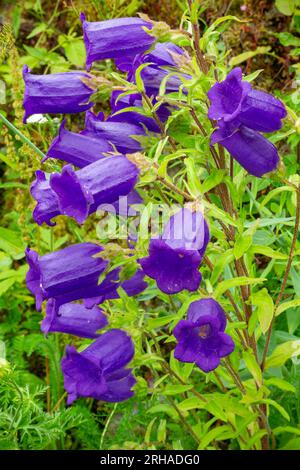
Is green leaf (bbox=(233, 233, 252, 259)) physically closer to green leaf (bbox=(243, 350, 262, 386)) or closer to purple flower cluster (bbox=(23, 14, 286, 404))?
purple flower cluster (bbox=(23, 14, 286, 404))

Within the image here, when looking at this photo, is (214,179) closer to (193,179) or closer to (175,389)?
(193,179)

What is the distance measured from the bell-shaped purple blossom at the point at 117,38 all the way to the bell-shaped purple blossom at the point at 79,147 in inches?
6.2

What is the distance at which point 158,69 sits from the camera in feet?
4.91

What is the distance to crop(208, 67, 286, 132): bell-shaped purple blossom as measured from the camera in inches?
51.8

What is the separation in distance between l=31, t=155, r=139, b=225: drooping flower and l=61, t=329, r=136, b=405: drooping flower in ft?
1.28

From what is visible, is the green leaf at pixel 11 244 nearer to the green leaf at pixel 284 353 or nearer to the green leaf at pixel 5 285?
the green leaf at pixel 5 285

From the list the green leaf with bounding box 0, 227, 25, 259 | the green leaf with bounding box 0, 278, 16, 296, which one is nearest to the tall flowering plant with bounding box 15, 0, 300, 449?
the green leaf with bounding box 0, 278, 16, 296

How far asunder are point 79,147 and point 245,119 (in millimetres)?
378

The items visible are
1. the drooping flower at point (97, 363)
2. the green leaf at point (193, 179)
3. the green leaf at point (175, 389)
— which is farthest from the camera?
the green leaf at point (175, 389)

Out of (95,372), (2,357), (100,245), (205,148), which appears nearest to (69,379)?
(95,372)

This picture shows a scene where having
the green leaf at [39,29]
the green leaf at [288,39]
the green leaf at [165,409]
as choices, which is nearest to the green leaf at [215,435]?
the green leaf at [165,409]

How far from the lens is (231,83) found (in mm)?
1332

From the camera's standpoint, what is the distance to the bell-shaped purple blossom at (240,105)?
1.32 metres
